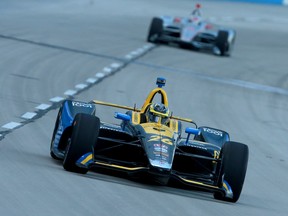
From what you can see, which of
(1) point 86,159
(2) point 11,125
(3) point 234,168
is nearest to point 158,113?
(3) point 234,168

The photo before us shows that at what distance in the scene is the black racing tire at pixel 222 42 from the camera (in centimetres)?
3039

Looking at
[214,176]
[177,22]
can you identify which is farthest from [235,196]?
[177,22]

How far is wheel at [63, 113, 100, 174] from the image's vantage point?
11.9 meters

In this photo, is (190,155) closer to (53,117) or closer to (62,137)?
(62,137)

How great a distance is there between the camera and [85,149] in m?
11.9

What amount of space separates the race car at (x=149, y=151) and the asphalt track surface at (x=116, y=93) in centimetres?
20

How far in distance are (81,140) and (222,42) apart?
1916cm

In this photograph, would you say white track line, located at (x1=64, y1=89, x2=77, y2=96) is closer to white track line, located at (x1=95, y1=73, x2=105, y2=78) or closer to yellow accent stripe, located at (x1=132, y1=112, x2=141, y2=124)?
white track line, located at (x1=95, y1=73, x2=105, y2=78)

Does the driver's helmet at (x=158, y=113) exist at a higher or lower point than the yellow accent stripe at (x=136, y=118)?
higher

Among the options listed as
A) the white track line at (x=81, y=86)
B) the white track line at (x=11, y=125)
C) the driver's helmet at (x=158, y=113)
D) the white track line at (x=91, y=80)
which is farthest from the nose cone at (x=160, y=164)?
the white track line at (x=91, y=80)

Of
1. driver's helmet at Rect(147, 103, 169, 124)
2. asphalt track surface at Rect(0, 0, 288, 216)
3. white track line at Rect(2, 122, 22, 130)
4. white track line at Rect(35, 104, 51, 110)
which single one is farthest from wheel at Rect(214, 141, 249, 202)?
white track line at Rect(35, 104, 51, 110)

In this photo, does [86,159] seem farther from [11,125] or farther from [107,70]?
[107,70]

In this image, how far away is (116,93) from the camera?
2067 centimetres

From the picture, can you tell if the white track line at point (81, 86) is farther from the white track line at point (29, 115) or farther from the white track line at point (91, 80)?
the white track line at point (29, 115)
